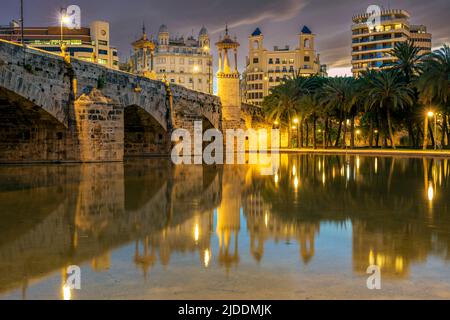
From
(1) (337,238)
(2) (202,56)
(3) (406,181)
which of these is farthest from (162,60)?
(1) (337,238)

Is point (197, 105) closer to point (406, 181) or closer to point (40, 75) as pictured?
point (40, 75)

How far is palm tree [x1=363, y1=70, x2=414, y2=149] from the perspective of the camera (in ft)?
133

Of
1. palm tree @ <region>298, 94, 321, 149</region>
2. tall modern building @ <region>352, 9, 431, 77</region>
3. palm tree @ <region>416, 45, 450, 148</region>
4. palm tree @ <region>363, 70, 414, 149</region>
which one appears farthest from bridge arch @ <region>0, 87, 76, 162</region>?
tall modern building @ <region>352, 9, 431, 77</region>

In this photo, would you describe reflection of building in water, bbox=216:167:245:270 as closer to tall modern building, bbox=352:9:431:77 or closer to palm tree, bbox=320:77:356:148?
palm tree, bbox=320:77:356:148

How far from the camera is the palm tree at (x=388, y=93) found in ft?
133

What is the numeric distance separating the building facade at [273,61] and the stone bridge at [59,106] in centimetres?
8956

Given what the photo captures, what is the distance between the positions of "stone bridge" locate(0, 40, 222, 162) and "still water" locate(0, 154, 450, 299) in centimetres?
865

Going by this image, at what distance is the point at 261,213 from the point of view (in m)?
9.25

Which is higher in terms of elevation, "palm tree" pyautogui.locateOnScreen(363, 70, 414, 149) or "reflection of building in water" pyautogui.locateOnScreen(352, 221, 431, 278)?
"palm tree" pyautogui.locateOnScreen(363, 70, 414, 149)

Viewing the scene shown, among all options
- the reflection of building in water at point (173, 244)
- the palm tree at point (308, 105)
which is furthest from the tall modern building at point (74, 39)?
the reflection of building in water at point (173, 244)

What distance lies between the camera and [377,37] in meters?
106
